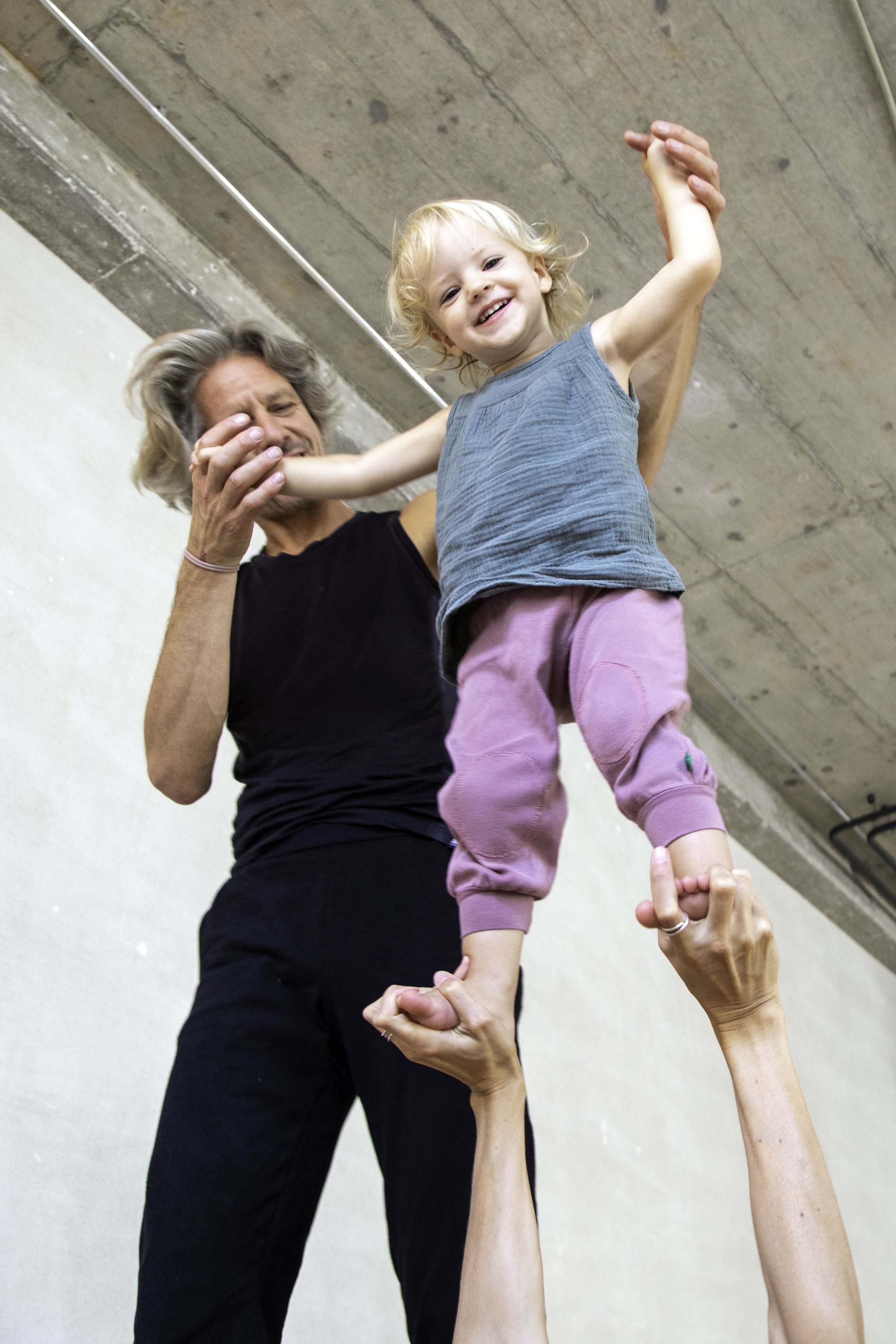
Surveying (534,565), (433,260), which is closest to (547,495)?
(534,565)

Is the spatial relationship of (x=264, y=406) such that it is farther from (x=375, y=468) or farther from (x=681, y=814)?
(x=681, y=814)

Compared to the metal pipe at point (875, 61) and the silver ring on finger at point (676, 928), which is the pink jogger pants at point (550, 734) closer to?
the silver ring on finger at point (676, 928)

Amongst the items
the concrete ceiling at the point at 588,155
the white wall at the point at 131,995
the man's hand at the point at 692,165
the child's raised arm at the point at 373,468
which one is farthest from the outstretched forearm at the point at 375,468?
the concrete ceiling at the point at 588,155

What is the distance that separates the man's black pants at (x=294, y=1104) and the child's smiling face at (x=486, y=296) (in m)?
0.57

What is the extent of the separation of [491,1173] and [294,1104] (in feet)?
0.96

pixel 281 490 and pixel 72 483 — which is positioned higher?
pixel 72 483

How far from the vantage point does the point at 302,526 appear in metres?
1.70

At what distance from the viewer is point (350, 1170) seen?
6.77 feet

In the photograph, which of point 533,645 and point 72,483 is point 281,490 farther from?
point 72,483

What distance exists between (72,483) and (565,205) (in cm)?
143

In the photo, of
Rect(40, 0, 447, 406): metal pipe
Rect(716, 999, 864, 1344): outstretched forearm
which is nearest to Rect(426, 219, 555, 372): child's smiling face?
Rect(716, 999, 864, 1344): outstretched forearm

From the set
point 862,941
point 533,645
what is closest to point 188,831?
point 533,645

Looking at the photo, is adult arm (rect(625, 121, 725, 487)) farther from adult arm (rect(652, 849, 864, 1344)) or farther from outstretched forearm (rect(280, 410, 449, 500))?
adult arm (rect(652, 849, 864, 1344))

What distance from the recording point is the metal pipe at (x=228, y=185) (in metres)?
2.57
